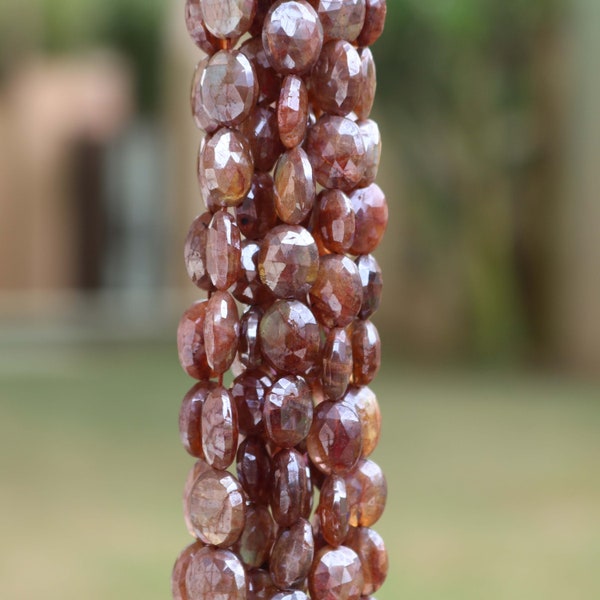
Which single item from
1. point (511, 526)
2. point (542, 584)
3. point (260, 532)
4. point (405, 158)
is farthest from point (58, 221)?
point (260, 532)

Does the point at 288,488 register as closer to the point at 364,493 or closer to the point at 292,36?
the point at 364,493

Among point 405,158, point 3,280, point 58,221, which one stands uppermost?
point 405,158

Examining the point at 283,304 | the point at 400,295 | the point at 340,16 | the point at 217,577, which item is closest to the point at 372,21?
the point at 340,16

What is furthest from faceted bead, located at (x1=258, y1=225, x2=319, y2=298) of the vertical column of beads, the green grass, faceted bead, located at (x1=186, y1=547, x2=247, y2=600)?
the green grass

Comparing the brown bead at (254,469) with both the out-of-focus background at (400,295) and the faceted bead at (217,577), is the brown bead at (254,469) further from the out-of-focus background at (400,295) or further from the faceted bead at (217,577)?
the out-of-focus background at (400,295)

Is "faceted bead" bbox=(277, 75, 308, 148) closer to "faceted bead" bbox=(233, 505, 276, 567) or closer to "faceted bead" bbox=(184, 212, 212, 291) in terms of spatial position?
"faceted bead" bbox=(184, 212, 212, 291)

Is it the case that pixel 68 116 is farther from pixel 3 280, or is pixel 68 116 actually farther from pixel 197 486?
pixel 197 486

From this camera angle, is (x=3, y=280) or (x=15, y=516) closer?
(x=15, y=516)
